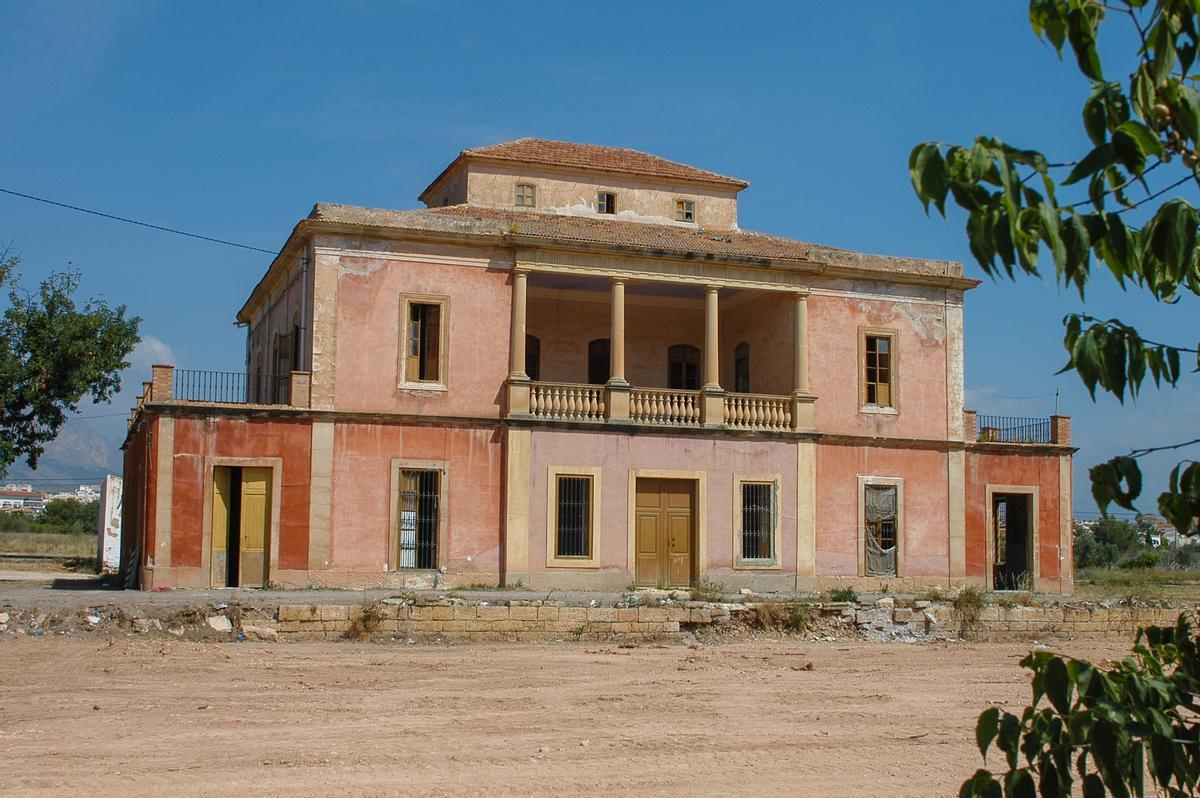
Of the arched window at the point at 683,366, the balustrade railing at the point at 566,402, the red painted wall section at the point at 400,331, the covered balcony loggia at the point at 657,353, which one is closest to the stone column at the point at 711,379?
the covered balcony loggia at the point at 657,353

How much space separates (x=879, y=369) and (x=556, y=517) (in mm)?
8184

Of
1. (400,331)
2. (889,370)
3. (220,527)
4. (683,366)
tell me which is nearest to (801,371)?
(889,370)

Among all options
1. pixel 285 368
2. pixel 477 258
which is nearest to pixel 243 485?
pixel 285 368

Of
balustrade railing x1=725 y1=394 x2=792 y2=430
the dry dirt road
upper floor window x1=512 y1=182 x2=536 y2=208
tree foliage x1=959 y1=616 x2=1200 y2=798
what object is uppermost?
upper floor window x1=512 y1=182 x2=536 y2=208

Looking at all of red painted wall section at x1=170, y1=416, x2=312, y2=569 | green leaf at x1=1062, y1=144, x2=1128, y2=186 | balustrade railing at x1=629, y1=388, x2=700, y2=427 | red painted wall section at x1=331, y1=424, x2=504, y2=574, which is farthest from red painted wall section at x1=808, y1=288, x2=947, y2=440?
green leaf at x1=1062, y1=144, x2=1128, y2=186

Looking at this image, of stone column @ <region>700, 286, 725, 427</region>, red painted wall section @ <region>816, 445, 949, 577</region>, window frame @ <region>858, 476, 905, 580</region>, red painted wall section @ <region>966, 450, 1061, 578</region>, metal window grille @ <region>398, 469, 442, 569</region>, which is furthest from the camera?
red painted wall section @ <region>966, 450, 1061, 578</region>

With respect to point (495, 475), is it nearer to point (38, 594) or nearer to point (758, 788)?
point (38, 594)

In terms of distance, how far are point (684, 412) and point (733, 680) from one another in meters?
10.2

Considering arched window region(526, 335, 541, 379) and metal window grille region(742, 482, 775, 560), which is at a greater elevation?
arched window region(526, 335, 541, 379)

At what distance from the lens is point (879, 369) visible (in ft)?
91.6

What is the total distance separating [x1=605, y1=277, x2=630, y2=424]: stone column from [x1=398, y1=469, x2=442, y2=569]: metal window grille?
12.6 feet

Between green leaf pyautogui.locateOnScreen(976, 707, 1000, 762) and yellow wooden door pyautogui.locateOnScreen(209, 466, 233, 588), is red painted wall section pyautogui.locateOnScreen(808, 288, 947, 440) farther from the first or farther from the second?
green leaf pyautogui.locateOnScreen(976, 707, 1000, 762)

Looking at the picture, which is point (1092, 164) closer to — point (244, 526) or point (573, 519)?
point (244, 526)

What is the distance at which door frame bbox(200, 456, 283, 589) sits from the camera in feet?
75.9
